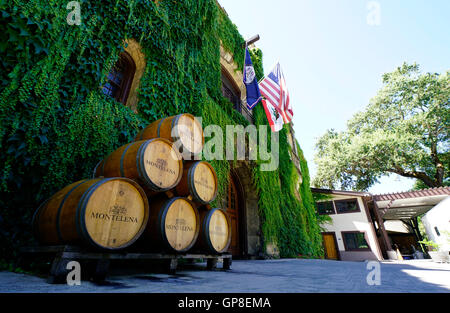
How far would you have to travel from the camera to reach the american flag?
268 inches

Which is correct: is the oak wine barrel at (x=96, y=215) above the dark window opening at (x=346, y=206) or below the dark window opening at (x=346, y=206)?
below

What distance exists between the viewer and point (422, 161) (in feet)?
52.7

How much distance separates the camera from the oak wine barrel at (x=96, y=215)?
1552 mm

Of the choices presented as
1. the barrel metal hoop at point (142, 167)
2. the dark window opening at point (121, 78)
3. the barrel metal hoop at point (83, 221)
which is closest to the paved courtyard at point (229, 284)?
the barrel metal hoop at point (83, 221)

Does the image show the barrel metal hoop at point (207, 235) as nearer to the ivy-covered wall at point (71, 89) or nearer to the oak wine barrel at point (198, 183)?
the oak wine barrel at point (198, 183)

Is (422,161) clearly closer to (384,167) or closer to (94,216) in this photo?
(384,167)

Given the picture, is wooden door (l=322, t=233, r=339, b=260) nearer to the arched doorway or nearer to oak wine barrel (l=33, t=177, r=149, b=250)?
the arched doorway

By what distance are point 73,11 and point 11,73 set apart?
131cm

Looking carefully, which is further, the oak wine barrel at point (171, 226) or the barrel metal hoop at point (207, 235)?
the barrel metal hoop at point (207, 235)

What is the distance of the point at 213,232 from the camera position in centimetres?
266

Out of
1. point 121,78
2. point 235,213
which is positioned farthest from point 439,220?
point 121,78

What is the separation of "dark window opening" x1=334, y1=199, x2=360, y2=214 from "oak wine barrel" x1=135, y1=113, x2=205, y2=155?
14.6 meters

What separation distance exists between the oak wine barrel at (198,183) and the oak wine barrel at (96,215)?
0.67m

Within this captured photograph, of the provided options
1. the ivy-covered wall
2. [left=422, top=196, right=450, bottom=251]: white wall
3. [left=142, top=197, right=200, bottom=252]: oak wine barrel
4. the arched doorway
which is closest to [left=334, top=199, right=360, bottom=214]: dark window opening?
[left=422, top=196, right=450, bottom=251]: white wall
